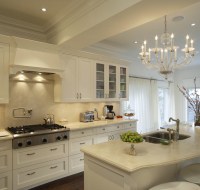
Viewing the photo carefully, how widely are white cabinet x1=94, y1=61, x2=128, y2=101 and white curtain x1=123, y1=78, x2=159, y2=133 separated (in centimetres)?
69

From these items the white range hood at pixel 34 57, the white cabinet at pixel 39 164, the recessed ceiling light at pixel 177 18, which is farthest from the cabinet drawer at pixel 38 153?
the recessed ceiling light at pixel 177 18

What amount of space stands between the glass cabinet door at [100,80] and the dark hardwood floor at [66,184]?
180cm

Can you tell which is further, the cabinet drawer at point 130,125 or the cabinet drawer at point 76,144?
the cabinet drawer at point 130,125

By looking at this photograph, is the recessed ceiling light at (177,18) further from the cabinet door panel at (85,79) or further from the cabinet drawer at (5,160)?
the cabinet drawer at (5,160)

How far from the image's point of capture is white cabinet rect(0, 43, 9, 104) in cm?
281

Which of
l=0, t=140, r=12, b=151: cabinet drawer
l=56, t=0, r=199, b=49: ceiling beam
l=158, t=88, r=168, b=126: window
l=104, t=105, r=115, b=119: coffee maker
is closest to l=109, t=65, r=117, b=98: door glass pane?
l=104, t=105, r=115, b=119: coffee maker

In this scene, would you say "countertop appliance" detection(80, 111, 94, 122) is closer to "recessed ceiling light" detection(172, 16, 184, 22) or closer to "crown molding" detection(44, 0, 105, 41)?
"crown molding" detection(44, 0, 105, 41)

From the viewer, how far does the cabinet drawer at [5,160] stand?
8.27 ft

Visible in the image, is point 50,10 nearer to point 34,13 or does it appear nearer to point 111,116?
point 34,13

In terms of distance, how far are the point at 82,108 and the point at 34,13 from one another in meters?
2.19

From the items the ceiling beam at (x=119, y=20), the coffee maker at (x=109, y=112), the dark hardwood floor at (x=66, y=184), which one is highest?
the ceiling beam at (x=119, y=20)

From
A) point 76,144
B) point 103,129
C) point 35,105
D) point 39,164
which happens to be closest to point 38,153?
point 39,164

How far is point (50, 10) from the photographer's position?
2885mm

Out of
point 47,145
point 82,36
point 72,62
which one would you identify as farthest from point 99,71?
point 47,145
